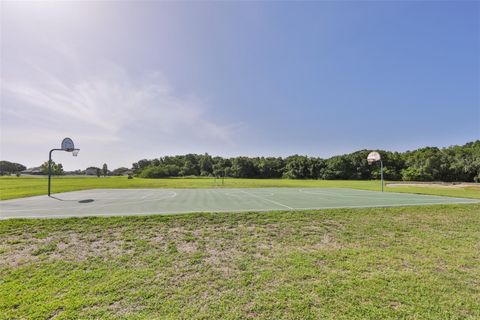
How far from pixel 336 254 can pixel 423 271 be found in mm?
1339

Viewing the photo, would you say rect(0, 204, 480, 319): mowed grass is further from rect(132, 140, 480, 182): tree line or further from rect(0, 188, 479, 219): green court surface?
rect(132, 140, 480, 182): tree line

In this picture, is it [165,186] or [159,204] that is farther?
[165,186]

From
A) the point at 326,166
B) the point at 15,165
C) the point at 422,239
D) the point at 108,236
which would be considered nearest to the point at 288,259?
the point at 422,239

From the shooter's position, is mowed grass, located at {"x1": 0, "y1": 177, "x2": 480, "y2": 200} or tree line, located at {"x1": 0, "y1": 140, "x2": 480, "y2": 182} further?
tree line, located at {"x1": 0, "y1": 140, "x2": 480, "y2": 182}

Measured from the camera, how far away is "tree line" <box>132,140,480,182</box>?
45.0 metres

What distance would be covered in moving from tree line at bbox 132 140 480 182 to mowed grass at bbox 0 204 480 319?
4475 centimetres

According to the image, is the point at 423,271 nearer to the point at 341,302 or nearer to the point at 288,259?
the point at 341,302

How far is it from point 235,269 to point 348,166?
63536mm

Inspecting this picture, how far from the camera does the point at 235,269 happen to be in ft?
11.8

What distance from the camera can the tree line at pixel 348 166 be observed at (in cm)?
4503

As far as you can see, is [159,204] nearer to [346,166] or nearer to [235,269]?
[235,269]

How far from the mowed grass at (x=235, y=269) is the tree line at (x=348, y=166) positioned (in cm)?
4475

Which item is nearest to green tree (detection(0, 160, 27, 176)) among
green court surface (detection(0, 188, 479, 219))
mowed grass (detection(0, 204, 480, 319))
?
green court surface (detection(0, 188, 479, 219))

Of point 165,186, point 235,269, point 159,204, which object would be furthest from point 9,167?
point 235,269
